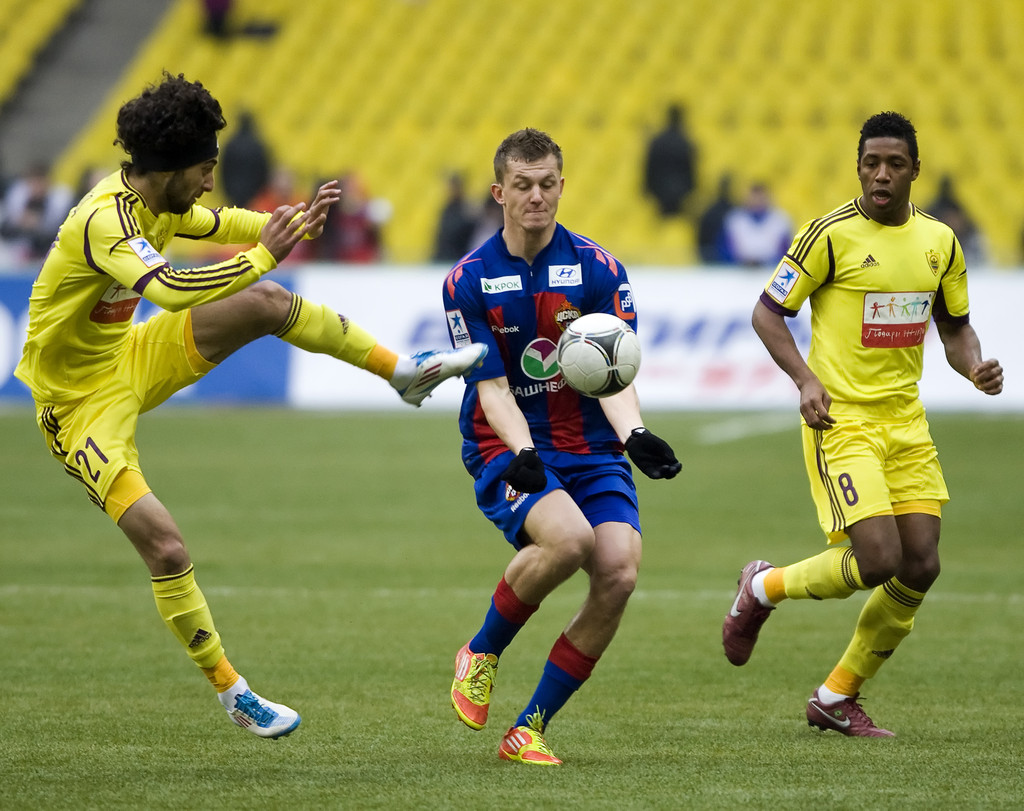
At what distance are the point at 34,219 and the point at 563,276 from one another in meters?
15.2

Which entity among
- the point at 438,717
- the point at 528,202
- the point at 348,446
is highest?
the point at 528,202

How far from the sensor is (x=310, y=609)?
8.51 meters

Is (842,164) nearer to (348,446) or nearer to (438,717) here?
(348,446)

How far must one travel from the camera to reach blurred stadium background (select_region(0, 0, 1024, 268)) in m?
23.0

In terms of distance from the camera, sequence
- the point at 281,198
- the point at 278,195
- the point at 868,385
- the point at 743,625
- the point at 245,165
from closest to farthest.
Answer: the point at 868,385 → the point at 743,625 → the point at 281,198 → the point at 278,195 → the point at 245,165

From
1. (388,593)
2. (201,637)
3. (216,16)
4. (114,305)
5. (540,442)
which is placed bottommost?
(388,593)

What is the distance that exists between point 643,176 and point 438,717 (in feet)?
55.5

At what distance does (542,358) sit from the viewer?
5.87 metres

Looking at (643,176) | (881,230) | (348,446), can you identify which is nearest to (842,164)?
(643,176)

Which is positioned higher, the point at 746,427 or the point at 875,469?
the point at 875,469

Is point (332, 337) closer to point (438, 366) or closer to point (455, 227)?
point (438, 366)

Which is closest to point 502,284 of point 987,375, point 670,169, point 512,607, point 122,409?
point 512,607

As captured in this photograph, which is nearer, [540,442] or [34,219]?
[540,442]

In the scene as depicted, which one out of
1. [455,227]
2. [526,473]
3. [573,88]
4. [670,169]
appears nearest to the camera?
[526,473]
